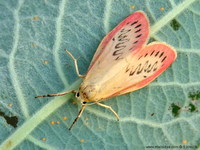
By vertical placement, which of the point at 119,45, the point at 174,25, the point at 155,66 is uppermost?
the point at 119,45

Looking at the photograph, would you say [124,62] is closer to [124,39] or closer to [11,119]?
[124,39]

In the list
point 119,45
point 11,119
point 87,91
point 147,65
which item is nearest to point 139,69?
point 147,65

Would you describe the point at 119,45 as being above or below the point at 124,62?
above

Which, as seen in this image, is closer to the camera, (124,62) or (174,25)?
(124,62)

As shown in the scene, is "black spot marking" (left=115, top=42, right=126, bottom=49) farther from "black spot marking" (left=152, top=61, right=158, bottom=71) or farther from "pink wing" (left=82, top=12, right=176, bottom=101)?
"black spot marking" (left=152, top=61, right=158, bottom=71)

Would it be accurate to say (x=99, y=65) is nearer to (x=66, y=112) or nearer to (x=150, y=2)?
(x=66, y=112)

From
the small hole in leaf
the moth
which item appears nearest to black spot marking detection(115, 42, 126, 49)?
the moth

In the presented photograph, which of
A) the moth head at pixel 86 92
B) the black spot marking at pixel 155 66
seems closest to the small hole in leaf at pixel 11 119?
the moth head at pixel 86 92
